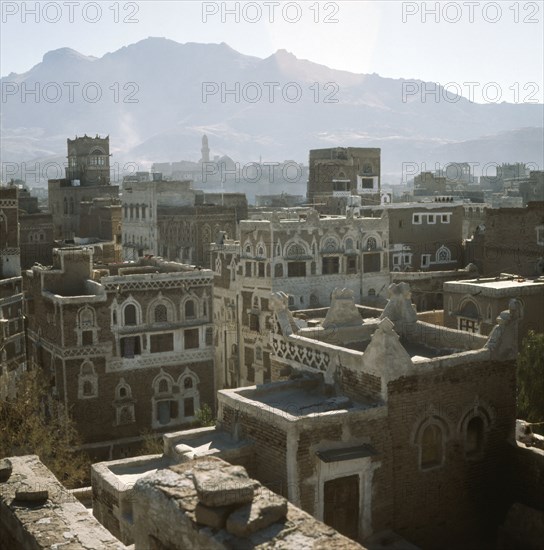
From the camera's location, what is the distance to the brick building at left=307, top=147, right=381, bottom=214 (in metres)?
92.4

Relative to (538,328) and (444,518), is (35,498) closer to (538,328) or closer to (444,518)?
(444,518)

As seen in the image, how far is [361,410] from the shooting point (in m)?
18.0

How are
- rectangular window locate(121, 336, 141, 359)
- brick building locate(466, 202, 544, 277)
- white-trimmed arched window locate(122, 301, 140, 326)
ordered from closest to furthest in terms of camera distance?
white-trimmed arched window locate(122, 301, 140, 326) → rectangular window locate(121, 336, 141, 359) → brick building locate(466, 202, 544, 277)

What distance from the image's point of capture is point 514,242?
193ft

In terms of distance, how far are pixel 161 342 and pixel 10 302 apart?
938 cm

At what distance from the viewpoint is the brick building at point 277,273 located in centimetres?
5169

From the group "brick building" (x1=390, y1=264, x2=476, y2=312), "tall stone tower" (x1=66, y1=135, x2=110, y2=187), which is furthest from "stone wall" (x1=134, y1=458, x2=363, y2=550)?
"tall stone tower" (x1=66, y1=135, x2=110, y2=187)

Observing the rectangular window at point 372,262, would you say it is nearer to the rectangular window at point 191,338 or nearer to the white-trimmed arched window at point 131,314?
the rectangular window at point 191,338

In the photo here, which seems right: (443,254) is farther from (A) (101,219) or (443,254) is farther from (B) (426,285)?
(A) (101,219)

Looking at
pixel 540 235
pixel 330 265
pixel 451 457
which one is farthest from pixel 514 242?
pixel 451 457

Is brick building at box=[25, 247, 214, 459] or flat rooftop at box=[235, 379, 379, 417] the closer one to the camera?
flat rooftop at box=[235, 379, 379, 417]

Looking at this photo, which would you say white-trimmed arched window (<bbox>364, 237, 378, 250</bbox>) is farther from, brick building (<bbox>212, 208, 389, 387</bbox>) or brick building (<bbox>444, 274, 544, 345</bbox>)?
brick building (<bbox>444, 274, 544, 345</bbox>)

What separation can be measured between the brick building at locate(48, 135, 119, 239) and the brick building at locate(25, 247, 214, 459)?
154 feet

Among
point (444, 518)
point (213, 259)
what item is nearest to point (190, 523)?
point (444, 518)
